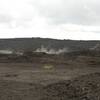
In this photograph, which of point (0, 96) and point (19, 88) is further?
point (19, 88)

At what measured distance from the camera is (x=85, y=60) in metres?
35.8

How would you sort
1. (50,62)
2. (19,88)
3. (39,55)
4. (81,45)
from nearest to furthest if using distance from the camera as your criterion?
(19,88)
(50,62)
(39,55)
(81,45)

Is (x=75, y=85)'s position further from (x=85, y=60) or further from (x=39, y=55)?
(x=39, y=55)

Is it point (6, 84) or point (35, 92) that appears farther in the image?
point (6, 84)

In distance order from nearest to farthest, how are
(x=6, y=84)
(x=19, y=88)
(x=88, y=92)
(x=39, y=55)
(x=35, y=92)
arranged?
(x=88, y=92), (x=35, y=92), (x=19, y=88), (x=6, y=84), (x=39, y=55)

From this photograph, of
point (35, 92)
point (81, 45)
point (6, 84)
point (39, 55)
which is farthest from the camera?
point (81, 45)

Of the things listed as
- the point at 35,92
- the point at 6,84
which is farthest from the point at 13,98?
the point at 6,84

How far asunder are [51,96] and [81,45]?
53264 mm

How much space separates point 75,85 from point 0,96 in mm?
3740

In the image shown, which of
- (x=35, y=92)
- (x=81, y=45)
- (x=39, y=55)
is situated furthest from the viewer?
(x=81, y=45)

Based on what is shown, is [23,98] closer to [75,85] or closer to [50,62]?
[75,85]

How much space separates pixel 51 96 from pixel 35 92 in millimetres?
1457

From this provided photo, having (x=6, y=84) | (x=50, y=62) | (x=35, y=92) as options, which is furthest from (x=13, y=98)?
(x=50, y=62)

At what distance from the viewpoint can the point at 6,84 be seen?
714 inches
